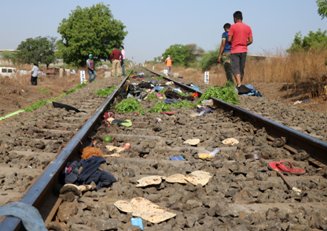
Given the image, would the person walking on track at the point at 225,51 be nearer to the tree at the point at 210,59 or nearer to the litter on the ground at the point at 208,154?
the litter on the ground at the point at 208,154

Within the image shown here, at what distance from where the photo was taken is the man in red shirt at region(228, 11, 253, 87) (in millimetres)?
9625

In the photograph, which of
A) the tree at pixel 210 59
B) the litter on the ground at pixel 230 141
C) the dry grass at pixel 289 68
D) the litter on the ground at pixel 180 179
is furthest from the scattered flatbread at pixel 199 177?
the tree at pixel 210 59

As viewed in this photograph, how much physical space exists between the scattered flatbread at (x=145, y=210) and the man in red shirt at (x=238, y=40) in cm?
778

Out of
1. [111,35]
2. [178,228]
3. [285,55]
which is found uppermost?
[111,35]

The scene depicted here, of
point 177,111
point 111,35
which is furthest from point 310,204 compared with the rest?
point 111,35

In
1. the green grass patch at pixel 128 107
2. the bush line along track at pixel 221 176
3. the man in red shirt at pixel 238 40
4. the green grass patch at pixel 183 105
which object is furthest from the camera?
the man in red shirt at pixel 238 40

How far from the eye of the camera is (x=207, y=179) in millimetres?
3008

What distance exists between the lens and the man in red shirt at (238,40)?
9.62 metres

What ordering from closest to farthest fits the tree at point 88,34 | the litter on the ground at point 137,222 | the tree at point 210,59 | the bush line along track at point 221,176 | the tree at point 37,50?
the litter on the ground at point 137,222, the bush line along track at point 221,176, the tree at point 210,59, the tree at point 88,34, the tree at point 37,50

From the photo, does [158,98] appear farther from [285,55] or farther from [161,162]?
[285,55]

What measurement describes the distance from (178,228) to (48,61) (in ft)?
248

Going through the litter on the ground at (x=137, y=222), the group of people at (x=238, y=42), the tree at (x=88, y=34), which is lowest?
the litter on the ground at (x=137, y=222)

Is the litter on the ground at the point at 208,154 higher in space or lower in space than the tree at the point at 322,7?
lower

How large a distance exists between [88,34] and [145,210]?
5051 cm
